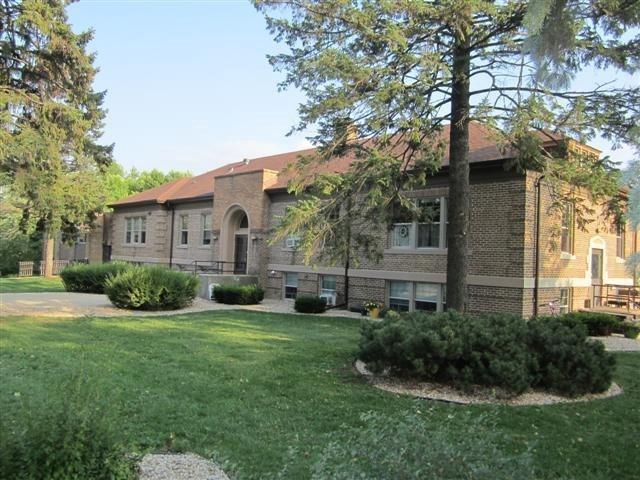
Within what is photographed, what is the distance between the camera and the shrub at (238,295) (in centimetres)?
2089

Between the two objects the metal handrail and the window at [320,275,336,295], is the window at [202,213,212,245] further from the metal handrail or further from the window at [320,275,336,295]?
the metal handrail

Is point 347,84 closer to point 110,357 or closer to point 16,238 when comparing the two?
point 110,357

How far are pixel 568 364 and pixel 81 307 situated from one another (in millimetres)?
14887

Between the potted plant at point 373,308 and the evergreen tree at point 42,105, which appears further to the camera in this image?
the potted plant at point 373,308

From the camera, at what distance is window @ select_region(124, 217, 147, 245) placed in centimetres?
A: 3424

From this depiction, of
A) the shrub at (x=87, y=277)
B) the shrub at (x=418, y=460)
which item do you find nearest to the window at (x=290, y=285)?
the shrub at (x=87, y=277)

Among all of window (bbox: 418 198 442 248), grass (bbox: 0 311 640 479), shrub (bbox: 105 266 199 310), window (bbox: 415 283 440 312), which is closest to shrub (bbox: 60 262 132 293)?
shrub (bbox: 105 266 199 310)

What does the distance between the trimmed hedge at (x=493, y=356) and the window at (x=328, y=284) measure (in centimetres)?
1318

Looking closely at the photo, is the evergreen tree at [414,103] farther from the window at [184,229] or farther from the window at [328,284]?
the window at [184,229]

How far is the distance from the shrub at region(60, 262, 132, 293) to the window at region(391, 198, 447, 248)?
12.4 m

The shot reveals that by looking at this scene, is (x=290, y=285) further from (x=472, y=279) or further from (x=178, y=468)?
(x=178, y=468)

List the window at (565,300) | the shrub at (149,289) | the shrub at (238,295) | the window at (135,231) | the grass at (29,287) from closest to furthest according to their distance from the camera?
1. the shrub at (149,289)
2. the window at (565,300)
3. the shrub at (238,295)
4. the grass at (29,287)
5. the window at (135,231)

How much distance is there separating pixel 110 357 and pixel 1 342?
277cm

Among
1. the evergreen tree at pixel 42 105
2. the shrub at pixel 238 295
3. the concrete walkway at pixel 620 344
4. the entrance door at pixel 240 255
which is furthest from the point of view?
the entrance door at pixel 240 255
